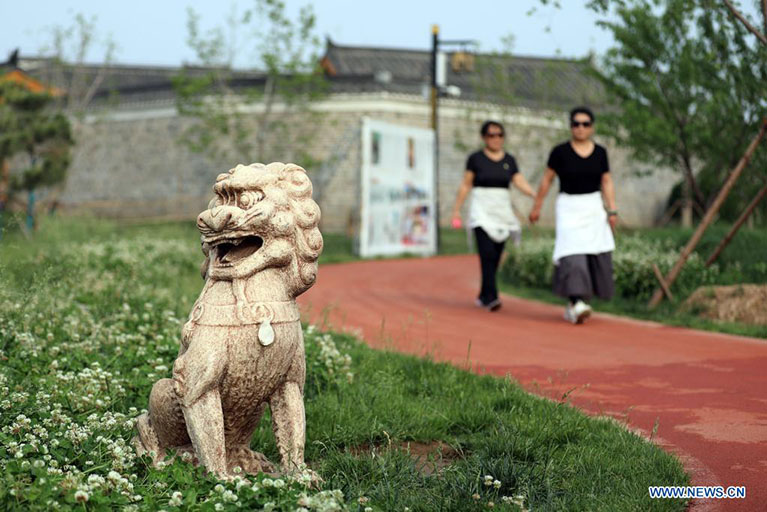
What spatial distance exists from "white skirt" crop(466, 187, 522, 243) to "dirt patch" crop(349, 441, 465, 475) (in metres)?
5.69

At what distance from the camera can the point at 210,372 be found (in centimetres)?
414

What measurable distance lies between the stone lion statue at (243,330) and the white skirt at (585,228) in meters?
5.86

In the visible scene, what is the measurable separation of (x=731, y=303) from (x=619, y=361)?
9.76 feet

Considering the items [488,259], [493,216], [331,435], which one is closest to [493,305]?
[488,259]

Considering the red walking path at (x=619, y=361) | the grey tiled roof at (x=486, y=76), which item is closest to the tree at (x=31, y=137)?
the grey tiled roof at (x=486, y=76)

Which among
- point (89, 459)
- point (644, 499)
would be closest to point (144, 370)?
point (89, 459)

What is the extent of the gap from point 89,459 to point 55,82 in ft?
101

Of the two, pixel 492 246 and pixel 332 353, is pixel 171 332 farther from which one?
pixel 492 246

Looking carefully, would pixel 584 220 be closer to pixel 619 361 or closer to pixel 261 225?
pixel 619 361

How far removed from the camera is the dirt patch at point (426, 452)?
4.78 meters

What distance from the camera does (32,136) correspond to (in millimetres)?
22312

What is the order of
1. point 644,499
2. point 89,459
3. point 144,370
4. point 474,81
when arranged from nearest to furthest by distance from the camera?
point 644,499 < point 89,459 < point 144,370 < point 474,81

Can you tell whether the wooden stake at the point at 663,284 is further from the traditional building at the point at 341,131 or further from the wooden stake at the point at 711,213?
the traditional building at the point at 341,131

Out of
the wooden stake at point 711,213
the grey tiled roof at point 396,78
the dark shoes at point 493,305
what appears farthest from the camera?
the grey tiled roof at point 396,78
